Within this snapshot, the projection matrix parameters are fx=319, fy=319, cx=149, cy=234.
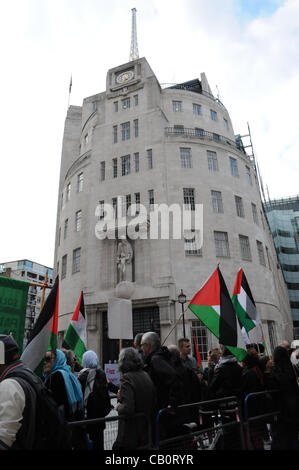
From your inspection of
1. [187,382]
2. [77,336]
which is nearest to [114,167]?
[77,336]

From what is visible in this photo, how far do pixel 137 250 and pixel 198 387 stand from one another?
2062 cm

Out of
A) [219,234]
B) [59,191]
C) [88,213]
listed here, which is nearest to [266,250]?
[219,234]

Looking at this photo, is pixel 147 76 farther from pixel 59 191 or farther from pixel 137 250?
pixel 137 250

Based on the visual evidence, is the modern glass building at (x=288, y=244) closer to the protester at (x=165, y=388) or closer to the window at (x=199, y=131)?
the window at (x=199, y=131)

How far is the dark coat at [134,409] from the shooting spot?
407 centimetres

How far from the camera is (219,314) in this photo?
25.6 ft

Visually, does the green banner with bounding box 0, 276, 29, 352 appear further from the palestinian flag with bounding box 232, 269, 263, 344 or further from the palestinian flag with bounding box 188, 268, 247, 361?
the palestinian flag with bounding box 232, 269, 263, 344

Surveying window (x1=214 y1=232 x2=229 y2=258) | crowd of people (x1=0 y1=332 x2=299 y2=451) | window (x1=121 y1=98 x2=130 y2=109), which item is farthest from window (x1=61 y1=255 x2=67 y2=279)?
crowd of people (x1=0 y1=332 x2=299 y2=451)

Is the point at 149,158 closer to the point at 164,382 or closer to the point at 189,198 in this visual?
the point at 189,198

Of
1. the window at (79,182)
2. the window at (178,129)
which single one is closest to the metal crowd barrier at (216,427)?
the window at (79,182)

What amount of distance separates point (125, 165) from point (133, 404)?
27.5 metres

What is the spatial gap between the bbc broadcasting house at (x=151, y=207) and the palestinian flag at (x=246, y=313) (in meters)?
14.4

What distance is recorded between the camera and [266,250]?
30.0 metres

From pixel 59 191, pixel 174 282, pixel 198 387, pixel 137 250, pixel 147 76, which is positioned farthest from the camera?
pixel 59 191
